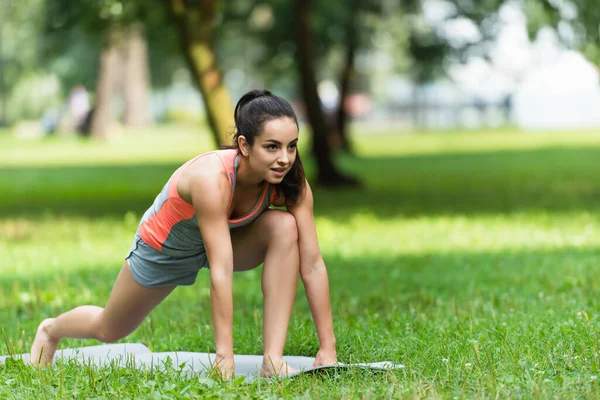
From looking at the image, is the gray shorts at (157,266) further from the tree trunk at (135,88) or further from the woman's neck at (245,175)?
the tree trunk at (135,88)

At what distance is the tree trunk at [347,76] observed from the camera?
25406 millimetres

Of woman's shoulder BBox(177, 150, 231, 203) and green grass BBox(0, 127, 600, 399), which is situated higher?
woman's shoulder BBox(177, 150, 231, 203)

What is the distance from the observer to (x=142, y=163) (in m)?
27.9

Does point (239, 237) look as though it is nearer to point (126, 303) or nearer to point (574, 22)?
point (126, 303)

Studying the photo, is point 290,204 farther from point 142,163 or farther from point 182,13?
point 142,163

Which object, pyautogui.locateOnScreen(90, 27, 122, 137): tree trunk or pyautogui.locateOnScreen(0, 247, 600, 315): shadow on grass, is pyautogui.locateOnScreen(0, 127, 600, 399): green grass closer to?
pyautogui.locateOnScreen(0, 247, 600, 315): shadow on grass

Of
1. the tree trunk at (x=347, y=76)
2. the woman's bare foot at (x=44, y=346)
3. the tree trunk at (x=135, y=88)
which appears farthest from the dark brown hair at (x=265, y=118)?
the tree trunk at (x=135, y=88)

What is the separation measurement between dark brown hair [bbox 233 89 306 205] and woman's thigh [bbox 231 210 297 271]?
11 centimetres

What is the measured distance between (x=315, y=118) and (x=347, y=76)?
999 centimetres

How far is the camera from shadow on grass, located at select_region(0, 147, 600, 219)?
14832 mm

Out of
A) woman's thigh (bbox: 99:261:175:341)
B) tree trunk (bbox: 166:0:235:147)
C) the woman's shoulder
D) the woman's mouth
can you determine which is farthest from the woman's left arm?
tree trunk (bbox: 166:0:235:147)

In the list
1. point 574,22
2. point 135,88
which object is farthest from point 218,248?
point 135,88

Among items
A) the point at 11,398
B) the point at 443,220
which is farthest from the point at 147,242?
the point at 443,220

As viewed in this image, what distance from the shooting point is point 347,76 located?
2845 cm
